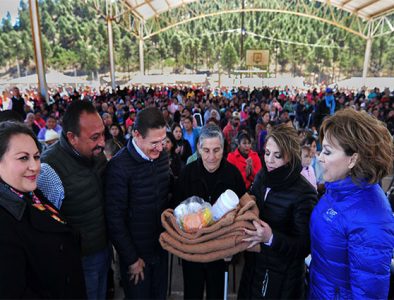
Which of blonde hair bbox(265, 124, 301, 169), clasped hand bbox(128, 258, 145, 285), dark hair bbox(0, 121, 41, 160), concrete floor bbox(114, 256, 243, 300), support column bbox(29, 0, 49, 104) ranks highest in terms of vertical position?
support column bbox(29, 0, 49, 104)

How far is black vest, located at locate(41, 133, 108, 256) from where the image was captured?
1.82m

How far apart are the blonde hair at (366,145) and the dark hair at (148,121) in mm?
1121

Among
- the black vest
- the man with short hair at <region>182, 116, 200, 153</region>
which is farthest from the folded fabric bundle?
the man with short hair at <region>182, 116, 200, 153</region>

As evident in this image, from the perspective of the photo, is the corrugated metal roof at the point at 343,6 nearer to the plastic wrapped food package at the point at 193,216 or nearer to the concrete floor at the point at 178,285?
the concrete floor at the point at 178,285

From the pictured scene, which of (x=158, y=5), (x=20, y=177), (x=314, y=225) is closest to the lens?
(x=20, y=177)

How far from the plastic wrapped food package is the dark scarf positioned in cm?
46

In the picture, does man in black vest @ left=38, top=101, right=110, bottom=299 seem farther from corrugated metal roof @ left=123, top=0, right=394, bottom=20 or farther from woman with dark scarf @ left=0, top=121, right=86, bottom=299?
corrugated metal roof @ left=123, top=0, right=394, bottom=20

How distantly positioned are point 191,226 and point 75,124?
1.00m

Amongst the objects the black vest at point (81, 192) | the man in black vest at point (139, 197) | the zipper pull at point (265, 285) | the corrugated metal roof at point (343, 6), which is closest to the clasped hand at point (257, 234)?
the zipper pull at point (265, 285)

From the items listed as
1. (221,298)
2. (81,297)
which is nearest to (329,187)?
(221,298)

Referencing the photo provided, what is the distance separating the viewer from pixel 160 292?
2391 mm

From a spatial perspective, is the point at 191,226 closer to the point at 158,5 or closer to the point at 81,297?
the point at 81,297

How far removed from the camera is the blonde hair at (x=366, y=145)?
133 cm

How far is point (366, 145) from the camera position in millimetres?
1325
